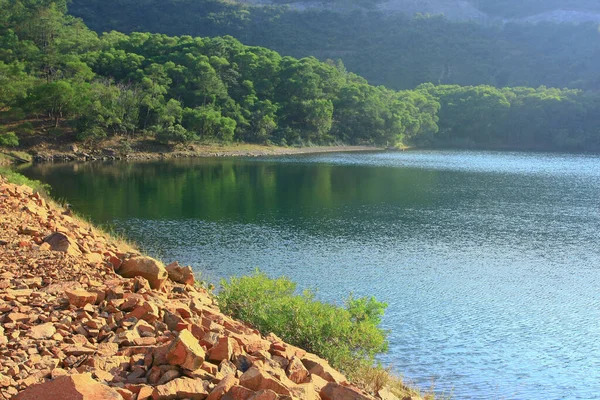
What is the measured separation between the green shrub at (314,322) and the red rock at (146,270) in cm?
188

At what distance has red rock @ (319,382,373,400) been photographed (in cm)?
825

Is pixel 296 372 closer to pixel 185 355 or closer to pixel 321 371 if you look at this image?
pixel 321 371

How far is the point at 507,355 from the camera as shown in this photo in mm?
16031

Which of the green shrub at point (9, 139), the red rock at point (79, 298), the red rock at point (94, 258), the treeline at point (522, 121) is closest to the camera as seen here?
the red rock at point (79, 298)

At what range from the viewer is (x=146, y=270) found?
12.7 m

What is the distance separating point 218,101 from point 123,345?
263 feet

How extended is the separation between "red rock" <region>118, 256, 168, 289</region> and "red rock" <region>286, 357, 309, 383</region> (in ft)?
15.1

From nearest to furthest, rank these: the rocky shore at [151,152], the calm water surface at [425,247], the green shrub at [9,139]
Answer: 1. the calm water surface at [425,247]
2. the green shrub at [9,139]
3. the rocky shore at [151,152]

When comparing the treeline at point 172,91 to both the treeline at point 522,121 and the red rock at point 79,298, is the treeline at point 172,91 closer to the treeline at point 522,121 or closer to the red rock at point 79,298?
the treeline at point 522,121

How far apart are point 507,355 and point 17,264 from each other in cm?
1259

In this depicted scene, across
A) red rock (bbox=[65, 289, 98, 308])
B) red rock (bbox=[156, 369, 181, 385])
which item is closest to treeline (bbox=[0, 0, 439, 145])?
red rock (bbox=[65, 289, 98, 308])

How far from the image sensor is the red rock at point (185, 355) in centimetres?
759

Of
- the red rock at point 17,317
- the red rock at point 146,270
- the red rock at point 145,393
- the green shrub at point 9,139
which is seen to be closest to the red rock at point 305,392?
the red rock at point 145,393

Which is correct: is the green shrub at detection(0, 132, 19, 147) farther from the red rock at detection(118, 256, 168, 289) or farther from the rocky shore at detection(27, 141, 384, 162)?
the red rock at detection(118, 256, 168, 289)
